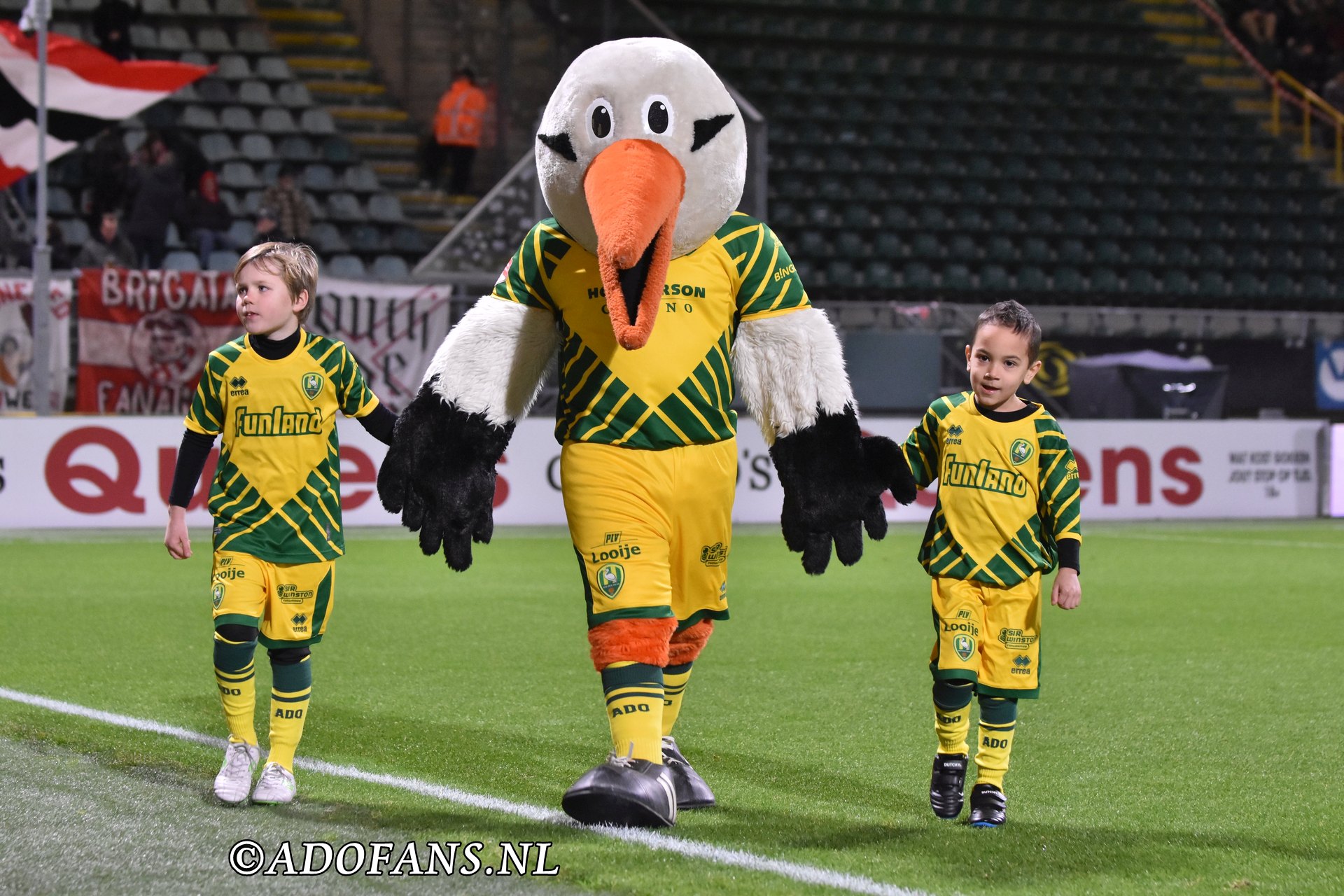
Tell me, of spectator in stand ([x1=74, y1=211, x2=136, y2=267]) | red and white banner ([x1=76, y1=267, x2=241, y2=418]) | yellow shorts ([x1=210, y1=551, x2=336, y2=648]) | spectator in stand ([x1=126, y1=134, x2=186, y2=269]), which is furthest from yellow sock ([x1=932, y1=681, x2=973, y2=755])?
spectator in stand ([x1=126, y1=134, x2=186, y2=269])

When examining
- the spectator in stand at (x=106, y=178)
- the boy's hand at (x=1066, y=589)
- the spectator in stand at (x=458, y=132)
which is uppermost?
the spectator in stand at (x=458, y=132)

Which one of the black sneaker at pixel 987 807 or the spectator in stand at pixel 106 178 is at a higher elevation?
the spectator in stand at pixel 106 178

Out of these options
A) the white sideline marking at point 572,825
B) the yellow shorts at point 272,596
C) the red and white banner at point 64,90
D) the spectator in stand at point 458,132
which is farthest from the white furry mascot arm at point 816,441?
the spectator in stand at point 458,132

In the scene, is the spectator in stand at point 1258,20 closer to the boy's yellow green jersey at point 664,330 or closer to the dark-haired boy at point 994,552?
the dark-haired boy at point 994,552

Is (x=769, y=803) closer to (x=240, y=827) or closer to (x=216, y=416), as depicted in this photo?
(x=240, y=827)

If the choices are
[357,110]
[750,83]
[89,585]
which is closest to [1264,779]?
[89,585]

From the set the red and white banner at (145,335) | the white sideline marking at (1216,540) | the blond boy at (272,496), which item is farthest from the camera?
the red and white banner at (145,335)

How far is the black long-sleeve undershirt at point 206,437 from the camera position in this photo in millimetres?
4254

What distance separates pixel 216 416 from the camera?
14.0 ft

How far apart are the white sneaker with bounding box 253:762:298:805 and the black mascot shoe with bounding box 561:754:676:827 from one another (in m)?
0.75

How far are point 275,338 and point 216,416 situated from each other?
9.9 inches

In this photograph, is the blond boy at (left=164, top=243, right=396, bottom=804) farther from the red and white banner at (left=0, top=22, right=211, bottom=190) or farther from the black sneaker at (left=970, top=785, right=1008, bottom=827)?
the red and white banner at (left=0, top=22, right=211, bottom=190)

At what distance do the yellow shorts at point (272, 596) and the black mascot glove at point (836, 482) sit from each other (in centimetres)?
120

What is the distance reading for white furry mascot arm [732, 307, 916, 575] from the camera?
4.07 metres
